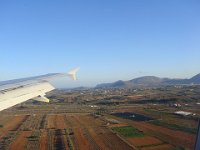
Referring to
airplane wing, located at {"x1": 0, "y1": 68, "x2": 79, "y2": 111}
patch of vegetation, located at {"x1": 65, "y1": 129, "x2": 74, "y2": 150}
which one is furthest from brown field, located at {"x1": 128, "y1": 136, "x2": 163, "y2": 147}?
airplane wing, located at {"x1": 0, "y1": 68, "x2": 79, "y2": 111}

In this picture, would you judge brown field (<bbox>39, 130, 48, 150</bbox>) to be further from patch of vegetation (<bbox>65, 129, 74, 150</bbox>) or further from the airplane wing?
the airplane wing

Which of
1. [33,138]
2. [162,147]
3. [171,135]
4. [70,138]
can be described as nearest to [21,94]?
[162,147]

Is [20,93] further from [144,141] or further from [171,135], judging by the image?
[171,135]

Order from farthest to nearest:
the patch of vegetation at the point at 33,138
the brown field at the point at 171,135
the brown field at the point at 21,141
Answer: the patch of vegetation at the point at 33,138
the brown field at the point at 21,141
the brown field at the point at 171,135

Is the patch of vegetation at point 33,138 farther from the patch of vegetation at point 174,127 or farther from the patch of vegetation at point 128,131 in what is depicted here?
the patch of vegetation at point 174,127

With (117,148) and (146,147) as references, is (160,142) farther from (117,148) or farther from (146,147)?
(117,148)

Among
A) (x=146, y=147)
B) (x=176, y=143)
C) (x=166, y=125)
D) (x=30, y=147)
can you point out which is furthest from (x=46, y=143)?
(x=166, y=125)

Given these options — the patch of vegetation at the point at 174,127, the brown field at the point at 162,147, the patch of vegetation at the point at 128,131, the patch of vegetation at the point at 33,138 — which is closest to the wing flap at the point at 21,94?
the brown field at the point at 162,147
